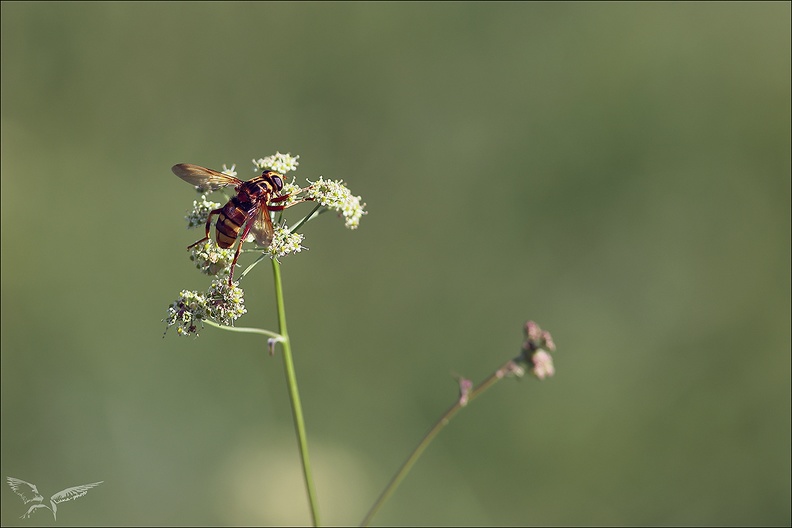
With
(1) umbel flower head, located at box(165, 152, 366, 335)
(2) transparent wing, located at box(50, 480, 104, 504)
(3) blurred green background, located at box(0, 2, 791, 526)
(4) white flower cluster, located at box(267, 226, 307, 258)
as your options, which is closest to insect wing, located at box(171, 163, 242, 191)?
(1) umbel flower head, located at box(165, 152, 366, 335)

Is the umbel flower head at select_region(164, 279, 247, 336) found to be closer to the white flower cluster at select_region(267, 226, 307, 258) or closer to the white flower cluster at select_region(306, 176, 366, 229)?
the white flower cluster at select_region(267, 226, 307, 258)

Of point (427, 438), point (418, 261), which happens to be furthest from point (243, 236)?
point (418, 261)

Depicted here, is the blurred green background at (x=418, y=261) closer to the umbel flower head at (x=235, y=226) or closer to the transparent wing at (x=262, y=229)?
the umbel flower head at (x=235, y=226)

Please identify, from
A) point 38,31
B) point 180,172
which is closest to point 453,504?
point 180,172

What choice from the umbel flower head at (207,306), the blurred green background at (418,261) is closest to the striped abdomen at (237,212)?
the umbel flower head at (207,306)

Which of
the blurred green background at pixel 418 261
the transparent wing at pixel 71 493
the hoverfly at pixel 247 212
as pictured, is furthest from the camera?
the blurred green background at pixel 418 261

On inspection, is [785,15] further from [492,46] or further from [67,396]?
[67,396]

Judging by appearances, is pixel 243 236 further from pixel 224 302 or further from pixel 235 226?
pixel 224 302
